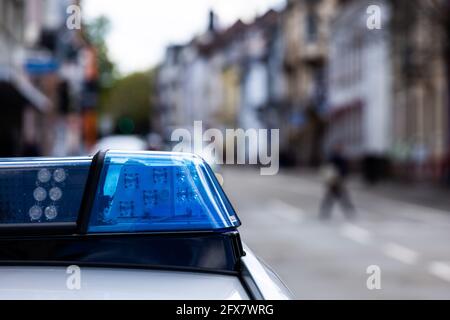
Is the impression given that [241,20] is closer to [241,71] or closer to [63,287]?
[241,71]

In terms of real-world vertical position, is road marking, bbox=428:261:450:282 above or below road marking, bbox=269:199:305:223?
above

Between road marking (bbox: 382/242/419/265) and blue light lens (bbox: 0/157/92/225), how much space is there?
34.6 feet

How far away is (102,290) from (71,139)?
6431cm

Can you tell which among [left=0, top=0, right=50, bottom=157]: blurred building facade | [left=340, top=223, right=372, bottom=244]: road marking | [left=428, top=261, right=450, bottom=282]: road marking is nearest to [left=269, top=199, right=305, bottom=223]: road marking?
[left=340, top=223, right=372, bottom=244]: road marking

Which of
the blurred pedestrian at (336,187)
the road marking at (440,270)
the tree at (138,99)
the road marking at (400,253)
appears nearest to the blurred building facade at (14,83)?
the blurred pedestrian at (336,187)

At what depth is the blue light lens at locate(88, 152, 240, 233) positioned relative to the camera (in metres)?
3.39

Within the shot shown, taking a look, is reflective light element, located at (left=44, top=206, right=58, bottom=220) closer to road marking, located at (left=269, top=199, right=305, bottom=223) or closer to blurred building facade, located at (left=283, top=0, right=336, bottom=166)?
road marking, located at (left=269, top=199, right=305, bottom=223)

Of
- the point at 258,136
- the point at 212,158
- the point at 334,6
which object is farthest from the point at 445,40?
the point at 258,136

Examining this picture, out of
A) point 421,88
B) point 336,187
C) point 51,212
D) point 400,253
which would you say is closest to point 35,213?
point 51,212

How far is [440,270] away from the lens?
1283 cm

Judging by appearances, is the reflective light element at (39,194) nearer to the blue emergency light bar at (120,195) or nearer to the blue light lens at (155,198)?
the blue emergency light bar at (120,195)

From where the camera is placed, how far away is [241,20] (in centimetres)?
11156

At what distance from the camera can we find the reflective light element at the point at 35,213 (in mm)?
3545

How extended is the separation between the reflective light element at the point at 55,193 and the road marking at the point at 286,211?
62.1ft
